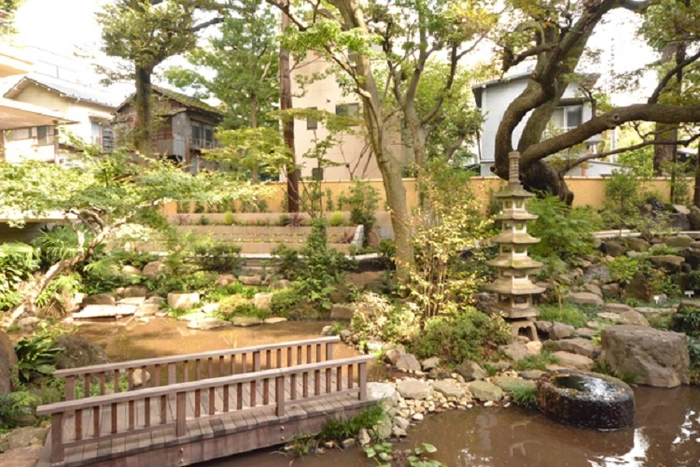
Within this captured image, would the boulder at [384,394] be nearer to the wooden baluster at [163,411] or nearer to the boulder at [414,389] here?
the boulder at [414,389]

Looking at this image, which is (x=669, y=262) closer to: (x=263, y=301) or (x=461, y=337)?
(x=461, y=337)

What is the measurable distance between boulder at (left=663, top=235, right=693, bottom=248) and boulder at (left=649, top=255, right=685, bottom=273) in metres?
1.38

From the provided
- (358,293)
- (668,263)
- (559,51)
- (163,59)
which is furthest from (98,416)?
(163,59)

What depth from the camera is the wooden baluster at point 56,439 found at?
12.8ft

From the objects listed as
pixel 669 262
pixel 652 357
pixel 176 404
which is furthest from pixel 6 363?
pixel 669 262

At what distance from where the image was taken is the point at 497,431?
5.43 metres

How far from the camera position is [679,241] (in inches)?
480

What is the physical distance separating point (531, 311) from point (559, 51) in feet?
17.5

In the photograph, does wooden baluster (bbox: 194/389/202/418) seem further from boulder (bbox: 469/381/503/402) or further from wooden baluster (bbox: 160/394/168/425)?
boulder (bbox: 469/381/503/402)

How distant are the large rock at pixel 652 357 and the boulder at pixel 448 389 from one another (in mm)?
2573

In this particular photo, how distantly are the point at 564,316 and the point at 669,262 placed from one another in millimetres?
4561

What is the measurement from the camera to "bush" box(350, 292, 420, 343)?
7.98m

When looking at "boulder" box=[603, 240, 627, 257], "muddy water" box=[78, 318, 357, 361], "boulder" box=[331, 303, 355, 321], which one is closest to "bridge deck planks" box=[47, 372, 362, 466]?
"muddy water" box=[78, 318, 357, 361]

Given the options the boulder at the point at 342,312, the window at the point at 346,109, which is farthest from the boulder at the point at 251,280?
the window at the point at 346,109
